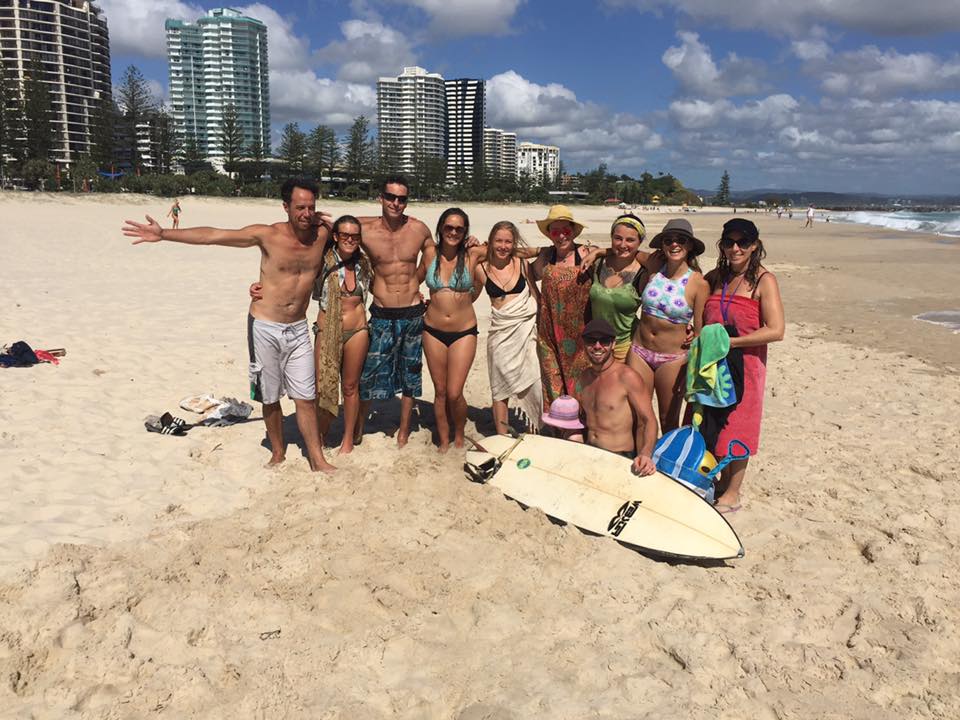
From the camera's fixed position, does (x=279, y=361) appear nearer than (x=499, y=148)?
Yes

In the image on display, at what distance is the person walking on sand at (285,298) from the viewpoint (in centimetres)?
435

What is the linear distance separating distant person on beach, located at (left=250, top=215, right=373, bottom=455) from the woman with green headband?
1.69 metres

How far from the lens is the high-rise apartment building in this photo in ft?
513

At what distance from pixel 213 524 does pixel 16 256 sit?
13270 millimetres

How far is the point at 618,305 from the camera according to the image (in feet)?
14.5

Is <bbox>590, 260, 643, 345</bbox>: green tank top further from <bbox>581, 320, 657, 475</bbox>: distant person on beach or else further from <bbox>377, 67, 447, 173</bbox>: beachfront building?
<bbox>377, 67, 447, 173</bbox>: beachfront building

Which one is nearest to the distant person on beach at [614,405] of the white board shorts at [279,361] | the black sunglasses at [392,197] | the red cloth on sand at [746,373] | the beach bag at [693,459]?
the beach bag at [693,459]

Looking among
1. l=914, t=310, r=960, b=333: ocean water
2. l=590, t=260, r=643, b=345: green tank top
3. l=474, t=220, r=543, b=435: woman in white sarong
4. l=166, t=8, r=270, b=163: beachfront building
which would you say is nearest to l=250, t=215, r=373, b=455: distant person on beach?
l=474, t=220, r=543, b=435: woman in white sarong

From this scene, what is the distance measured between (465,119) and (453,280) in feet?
541

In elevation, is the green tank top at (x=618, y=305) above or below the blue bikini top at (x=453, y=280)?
below

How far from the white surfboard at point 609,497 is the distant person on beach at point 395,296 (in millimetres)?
941

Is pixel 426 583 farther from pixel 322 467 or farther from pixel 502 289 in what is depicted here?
pixel 502 289

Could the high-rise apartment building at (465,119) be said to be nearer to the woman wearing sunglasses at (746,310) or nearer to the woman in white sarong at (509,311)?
the woman in white sarong at (509,311)

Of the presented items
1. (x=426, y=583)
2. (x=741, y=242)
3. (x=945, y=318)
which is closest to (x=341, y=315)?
(x=426, y=583)
